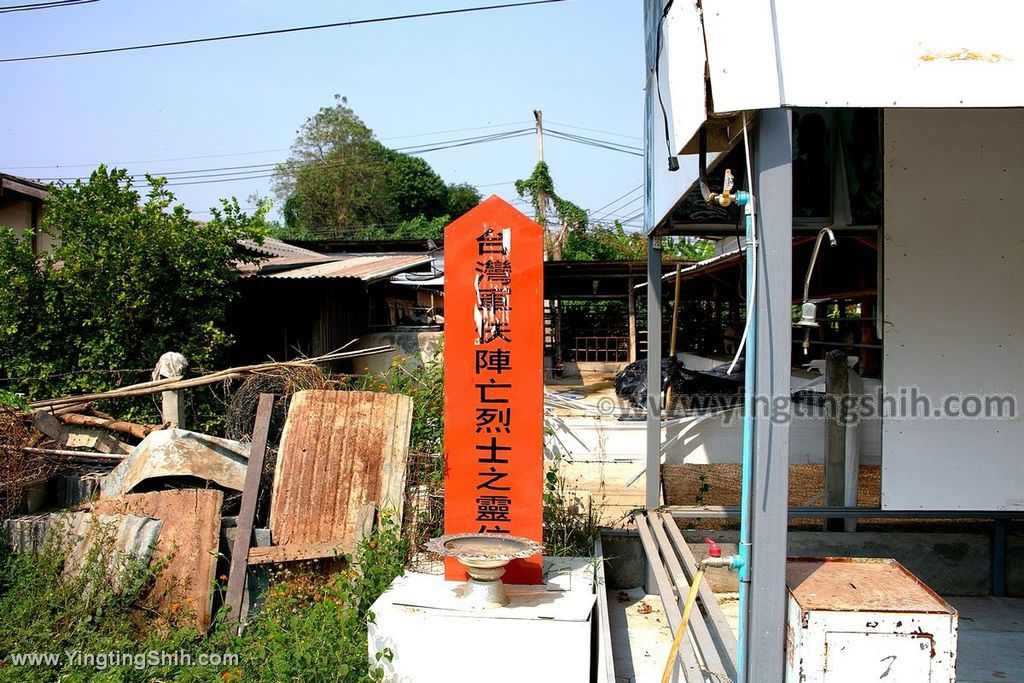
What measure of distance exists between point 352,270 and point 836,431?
32.4 ft

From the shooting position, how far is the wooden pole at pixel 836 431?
6230 millimetres

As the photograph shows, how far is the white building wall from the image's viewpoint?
15.7 feet

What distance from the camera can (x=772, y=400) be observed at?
9.43 ft

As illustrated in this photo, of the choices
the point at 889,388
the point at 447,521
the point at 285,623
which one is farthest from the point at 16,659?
the point at 889,388

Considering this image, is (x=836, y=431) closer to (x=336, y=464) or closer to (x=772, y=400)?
(x=772, y=400)

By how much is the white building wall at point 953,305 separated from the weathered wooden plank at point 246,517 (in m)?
4.56

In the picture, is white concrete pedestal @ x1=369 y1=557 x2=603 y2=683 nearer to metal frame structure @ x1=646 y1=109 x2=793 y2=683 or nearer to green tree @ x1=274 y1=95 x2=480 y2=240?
metal frame structure @ x1=646 y1=109 x2=793 y2=683

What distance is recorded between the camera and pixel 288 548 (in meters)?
5.69

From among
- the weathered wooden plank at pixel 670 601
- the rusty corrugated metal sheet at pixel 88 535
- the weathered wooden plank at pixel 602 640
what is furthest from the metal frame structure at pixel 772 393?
the rusty corrugated metal sheet at pixel 88 535

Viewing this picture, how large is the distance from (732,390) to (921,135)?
5.69 meters

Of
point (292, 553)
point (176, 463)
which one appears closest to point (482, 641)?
point (292, 553)

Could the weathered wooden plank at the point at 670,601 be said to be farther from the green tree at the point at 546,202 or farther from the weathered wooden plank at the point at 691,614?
the green tree at the point at 546,202

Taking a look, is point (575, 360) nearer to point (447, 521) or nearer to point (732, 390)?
point (732, 390)

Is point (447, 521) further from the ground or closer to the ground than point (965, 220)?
closer to the ground
